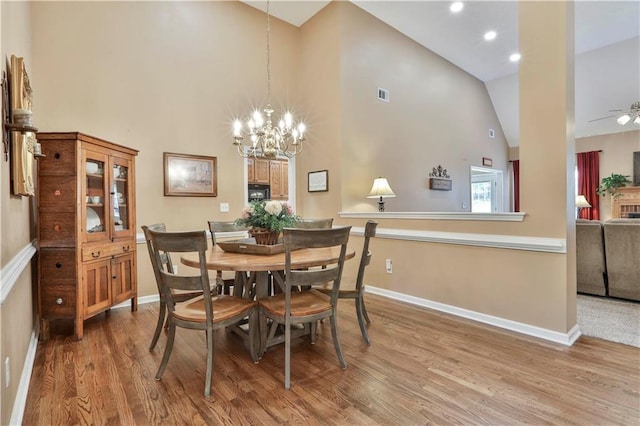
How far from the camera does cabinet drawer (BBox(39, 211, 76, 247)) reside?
2.66 m

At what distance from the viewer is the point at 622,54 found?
5.46 metres

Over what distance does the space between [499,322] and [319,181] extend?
2.81 m

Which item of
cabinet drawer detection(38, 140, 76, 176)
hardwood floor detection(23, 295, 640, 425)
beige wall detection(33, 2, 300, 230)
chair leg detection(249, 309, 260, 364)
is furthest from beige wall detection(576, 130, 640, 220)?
cabinet drawer detection(38, 140, 76, 176)

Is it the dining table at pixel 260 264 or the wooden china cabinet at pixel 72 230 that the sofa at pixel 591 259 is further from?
the wooden china cabinet at pixel 72 230

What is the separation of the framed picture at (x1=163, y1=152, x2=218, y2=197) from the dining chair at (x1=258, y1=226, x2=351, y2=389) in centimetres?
230

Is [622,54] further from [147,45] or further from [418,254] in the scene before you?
[147,45]

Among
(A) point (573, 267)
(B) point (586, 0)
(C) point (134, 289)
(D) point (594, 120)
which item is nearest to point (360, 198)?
(A) point (573, 267)

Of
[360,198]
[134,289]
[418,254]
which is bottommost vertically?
[134,289]

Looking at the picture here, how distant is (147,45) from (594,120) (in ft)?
27.1

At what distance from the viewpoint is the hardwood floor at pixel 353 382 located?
166 centimetres

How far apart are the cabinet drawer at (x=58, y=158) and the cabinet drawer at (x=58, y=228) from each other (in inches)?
14.0

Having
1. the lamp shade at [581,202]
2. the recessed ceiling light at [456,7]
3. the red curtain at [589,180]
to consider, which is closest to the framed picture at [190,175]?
the recessed ceiling light at [456,7]

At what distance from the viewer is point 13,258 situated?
5.75 feet

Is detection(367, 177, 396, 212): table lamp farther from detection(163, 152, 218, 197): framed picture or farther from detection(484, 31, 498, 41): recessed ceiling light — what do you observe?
detection(484, 31, 498, 41): recessed ceiling light
